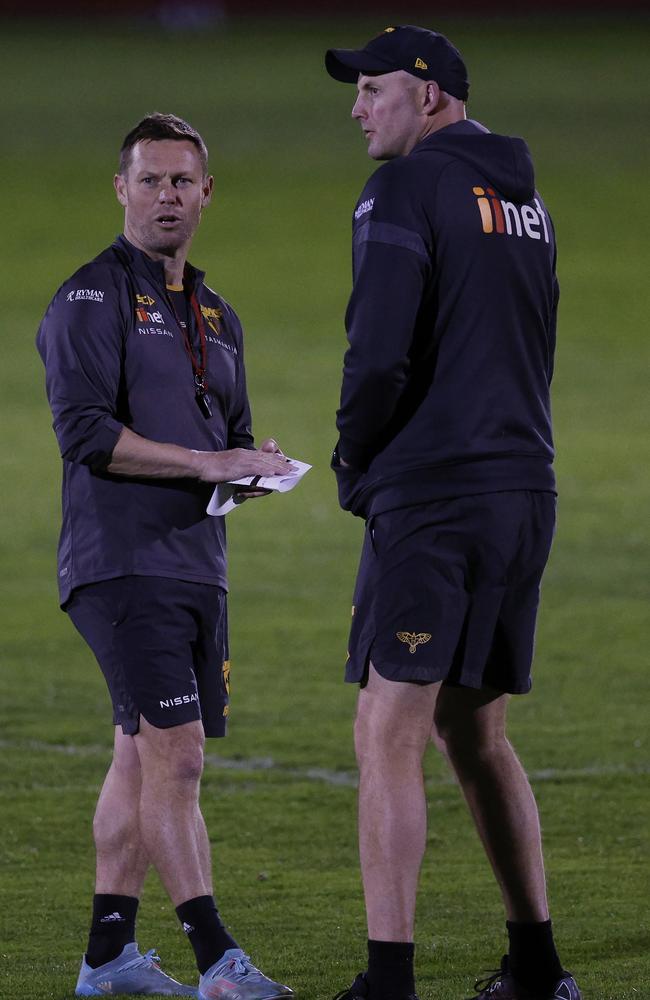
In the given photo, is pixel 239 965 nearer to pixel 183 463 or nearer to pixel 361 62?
pixel 183 463

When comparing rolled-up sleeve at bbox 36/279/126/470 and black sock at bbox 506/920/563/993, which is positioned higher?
rolled-up sleeve at bbox 36/279/126/470

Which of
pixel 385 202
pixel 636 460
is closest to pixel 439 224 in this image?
pixel 385 202

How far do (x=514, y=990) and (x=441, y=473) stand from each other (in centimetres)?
131

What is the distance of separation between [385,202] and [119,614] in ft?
4.32

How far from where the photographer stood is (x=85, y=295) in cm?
489

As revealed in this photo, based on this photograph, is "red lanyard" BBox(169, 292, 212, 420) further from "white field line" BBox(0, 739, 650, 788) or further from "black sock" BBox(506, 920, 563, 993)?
"white field line" BBox(0, 739, 650, 788)

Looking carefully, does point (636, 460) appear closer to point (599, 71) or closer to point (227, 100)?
point (227, 100)

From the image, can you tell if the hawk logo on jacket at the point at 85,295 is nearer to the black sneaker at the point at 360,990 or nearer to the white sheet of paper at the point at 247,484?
the white sheet of paper at the point at 247,484

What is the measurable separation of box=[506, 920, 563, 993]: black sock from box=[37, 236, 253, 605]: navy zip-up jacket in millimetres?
1231

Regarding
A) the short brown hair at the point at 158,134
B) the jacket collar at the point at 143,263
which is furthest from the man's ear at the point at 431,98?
the jacket collar at the point at 143,263

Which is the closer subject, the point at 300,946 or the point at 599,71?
the point at 300,946

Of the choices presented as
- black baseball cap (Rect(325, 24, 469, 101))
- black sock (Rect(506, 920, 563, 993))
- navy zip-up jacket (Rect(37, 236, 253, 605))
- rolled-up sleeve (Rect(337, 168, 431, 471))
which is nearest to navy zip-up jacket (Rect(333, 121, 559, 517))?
rolled-up sleeve (Rect(337, 168, 431, 471))

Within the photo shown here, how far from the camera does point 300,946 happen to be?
209 inches

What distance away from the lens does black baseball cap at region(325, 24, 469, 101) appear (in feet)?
14.9
